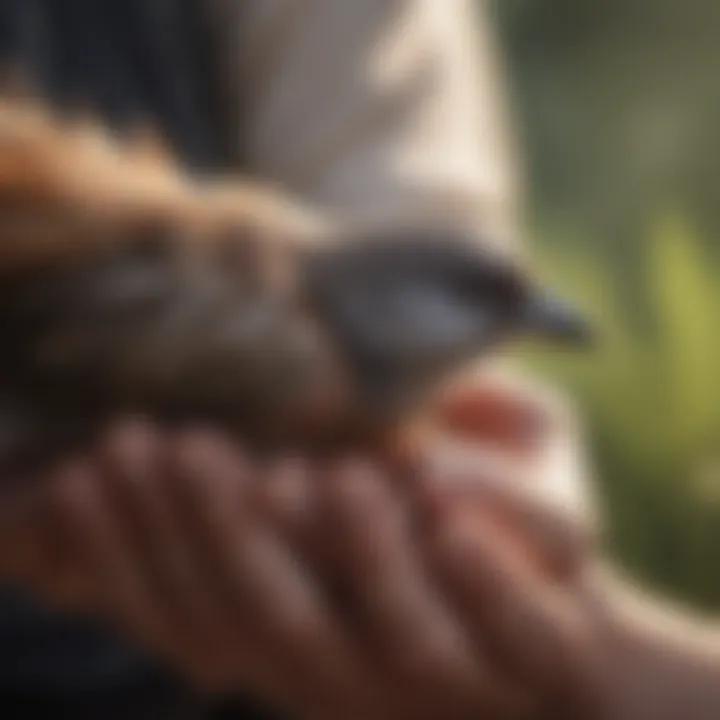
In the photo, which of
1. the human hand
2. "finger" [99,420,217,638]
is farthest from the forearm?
"finger" [99,420,217,638]

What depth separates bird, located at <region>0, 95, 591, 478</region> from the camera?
1.29ft

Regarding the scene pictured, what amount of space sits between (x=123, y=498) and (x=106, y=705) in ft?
0.20

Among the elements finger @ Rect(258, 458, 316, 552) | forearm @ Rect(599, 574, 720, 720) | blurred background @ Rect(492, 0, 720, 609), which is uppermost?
blurred background @ Rect(492, 0, 720, 609)

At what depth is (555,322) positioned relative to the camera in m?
0.41

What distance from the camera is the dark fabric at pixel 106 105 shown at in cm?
40

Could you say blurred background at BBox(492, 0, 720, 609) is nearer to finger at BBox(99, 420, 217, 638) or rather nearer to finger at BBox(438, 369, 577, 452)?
finger at BBox(438, 369, 577, 452)

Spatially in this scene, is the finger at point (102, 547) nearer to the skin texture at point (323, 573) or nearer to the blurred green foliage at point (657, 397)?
the skin texture at point (323, 573)

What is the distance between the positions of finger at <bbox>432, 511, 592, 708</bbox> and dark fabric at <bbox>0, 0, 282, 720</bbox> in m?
A: 0.07

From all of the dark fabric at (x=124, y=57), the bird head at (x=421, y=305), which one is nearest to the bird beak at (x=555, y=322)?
the bird head at (x=421, y=305)

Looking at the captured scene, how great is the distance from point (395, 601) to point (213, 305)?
0.10 m

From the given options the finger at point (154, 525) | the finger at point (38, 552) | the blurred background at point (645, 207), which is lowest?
the finger at point (38, 552)

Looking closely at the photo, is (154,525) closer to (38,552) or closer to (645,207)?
(38,552)

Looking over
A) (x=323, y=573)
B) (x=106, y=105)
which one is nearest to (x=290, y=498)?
(x=323, y=573)

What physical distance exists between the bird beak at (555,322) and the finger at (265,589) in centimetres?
9
